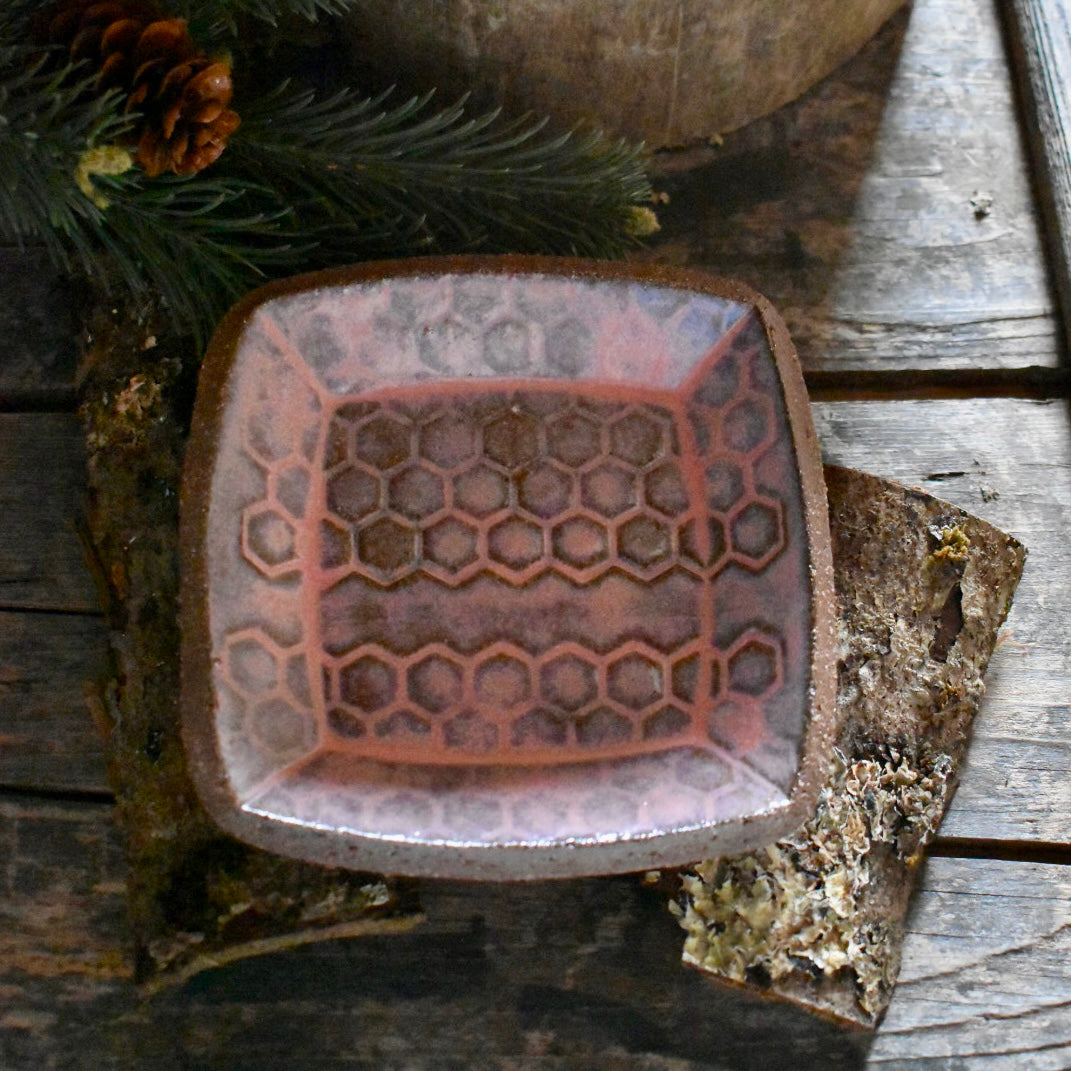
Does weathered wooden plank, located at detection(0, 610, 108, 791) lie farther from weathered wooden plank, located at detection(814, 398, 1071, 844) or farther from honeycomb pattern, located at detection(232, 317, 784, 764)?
weathered wooden plank, located at detection(814, 398, 1071, 844)

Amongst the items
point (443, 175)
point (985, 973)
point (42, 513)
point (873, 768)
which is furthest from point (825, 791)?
point (42, 513)

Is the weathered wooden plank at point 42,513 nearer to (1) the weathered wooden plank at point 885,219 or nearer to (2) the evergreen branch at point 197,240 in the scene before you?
(2) the evergreen branch at point 197,240

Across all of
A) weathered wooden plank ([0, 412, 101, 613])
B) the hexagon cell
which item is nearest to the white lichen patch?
the hexagon cell

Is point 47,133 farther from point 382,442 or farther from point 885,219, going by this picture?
point 885,219

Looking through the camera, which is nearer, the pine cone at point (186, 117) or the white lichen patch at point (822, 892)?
the pine cone at point (186, 117)

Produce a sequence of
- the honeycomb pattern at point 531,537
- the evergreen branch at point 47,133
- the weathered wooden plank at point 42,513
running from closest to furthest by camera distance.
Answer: the evergreen branch at point 47,133, the honeycomb pattern at point 531,537, the weathered wooden plank at point 42,513

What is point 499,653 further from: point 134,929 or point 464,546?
point 134,929

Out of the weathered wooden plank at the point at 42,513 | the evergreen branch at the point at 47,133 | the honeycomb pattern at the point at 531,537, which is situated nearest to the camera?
the evergreen branch at the point at 47,133

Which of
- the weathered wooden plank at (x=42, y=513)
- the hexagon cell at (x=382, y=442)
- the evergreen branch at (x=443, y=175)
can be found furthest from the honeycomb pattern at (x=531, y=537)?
the weathered wooden plank at (x=42, y=513)
